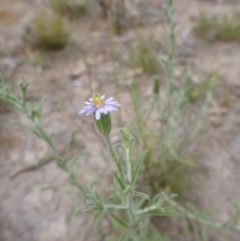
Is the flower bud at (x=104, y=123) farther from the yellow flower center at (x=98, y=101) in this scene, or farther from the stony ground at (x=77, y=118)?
the stony ground at (x=77, y=118)

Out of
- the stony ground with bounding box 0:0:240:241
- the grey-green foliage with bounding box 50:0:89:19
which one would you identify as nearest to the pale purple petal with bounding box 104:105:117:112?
the stony ground with bounding box 0:0:240:241

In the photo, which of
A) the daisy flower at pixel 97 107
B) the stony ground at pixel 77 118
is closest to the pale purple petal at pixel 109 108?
the daisy flower at pixel 97 107

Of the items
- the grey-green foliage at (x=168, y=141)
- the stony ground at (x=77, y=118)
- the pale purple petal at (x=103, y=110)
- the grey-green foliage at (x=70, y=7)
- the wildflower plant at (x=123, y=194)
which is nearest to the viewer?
the pale purple petal at (x=103, y=110)

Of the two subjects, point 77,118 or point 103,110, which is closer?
point 103,110

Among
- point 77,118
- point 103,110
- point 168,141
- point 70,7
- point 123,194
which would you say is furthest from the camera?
point 70,7

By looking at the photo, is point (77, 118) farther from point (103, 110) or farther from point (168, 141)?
point (103, 110)

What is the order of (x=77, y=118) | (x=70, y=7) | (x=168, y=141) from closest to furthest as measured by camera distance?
(x=168, y=141), (x=77, y=118), (x=70, y=7)

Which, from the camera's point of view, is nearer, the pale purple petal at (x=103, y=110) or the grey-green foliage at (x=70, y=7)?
the pale purple petal at (x=103, y=110)

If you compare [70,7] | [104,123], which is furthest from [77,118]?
[70,7]

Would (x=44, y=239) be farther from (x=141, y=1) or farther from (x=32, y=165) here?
(x=141, y=1)
